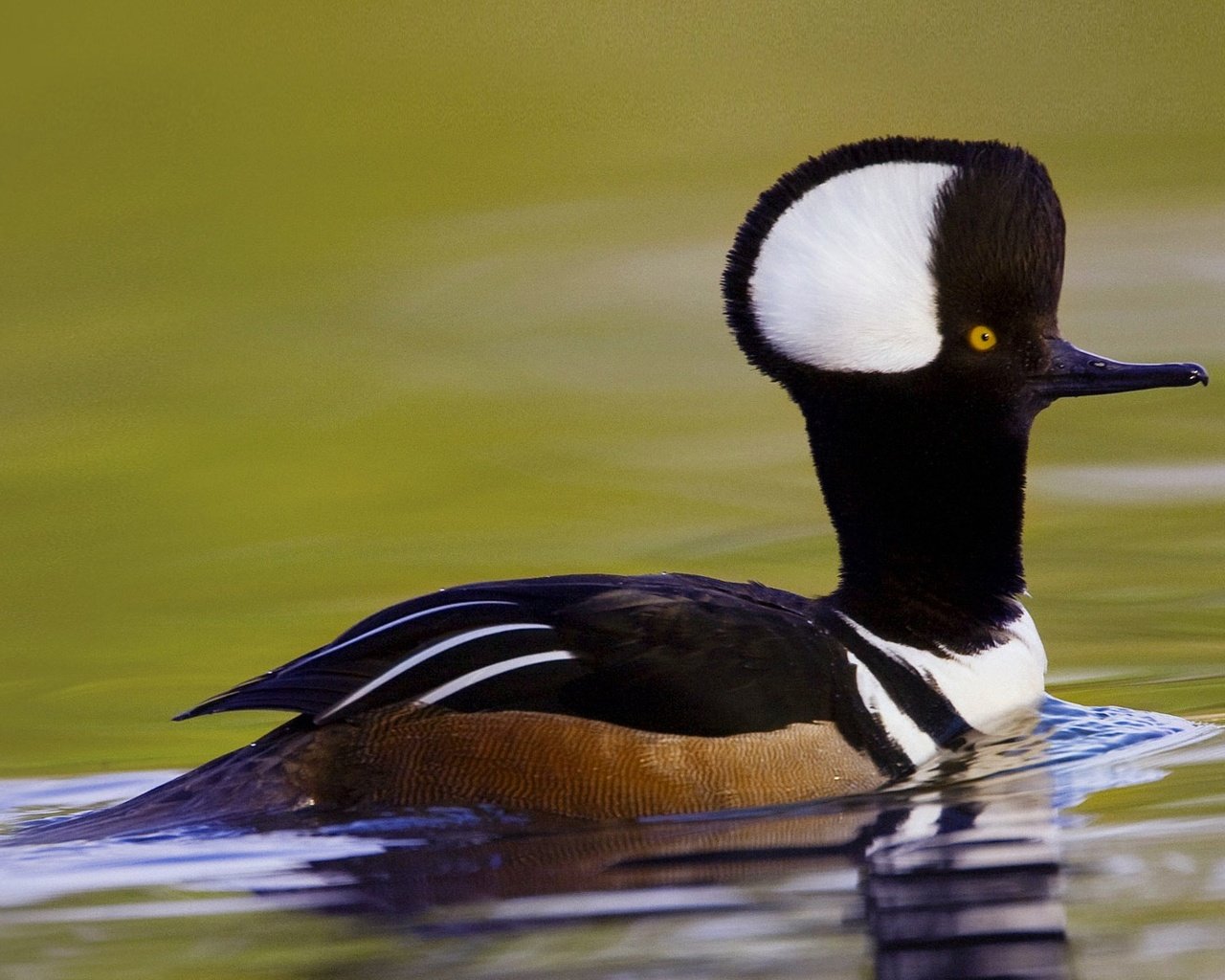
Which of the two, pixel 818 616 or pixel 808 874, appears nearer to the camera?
pixel 808 874

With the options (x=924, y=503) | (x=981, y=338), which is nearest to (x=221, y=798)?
(x=924, y=503)

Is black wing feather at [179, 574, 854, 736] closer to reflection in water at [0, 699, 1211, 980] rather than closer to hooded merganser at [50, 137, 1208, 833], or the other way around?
hooded merganser at [50, 137, 1208, 833]

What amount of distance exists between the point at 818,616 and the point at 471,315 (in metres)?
7.40

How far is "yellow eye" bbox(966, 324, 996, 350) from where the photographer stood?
5988 millimetres

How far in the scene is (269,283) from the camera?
45.5 ft

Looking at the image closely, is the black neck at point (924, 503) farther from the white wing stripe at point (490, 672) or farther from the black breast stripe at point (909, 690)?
the white wing stripe at point (490, 672)

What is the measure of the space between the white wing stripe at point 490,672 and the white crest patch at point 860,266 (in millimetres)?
1156

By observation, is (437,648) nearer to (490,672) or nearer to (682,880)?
(490,672)

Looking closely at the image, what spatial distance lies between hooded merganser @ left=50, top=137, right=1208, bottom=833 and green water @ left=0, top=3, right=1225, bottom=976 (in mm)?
765

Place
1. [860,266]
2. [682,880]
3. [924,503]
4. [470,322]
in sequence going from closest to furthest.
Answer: [682,880] < [860,266] < [924,503] < [470,322]

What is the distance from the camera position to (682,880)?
4699 millimetres

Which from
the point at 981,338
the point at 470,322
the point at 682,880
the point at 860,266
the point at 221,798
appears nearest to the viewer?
the point at 682,880

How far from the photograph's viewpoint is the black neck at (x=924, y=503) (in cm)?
605

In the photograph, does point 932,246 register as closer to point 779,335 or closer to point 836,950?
point 779,335
